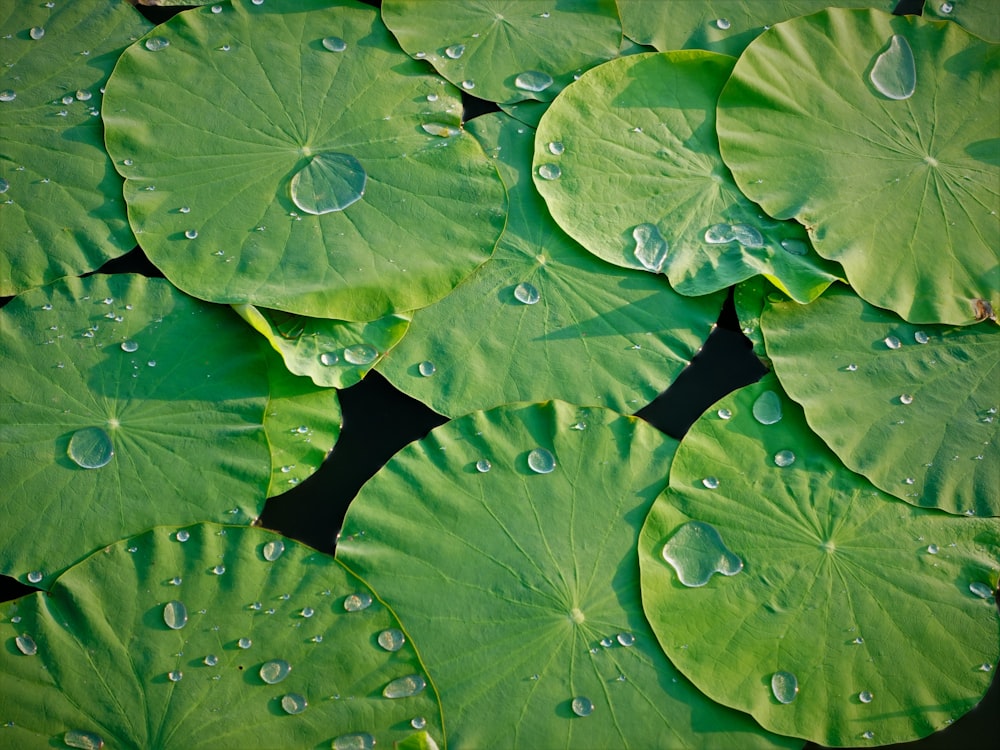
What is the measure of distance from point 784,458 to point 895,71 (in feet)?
3.78

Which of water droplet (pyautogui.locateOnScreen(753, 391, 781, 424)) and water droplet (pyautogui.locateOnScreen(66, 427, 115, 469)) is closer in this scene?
water droplet (pyautogui.locateOnScreen(66, 427, 115, 469))

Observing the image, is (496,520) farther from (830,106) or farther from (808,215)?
(830,106)

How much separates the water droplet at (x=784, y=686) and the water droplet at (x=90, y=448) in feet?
4.99

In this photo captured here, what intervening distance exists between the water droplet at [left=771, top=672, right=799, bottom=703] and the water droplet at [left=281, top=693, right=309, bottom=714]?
3.17 feet

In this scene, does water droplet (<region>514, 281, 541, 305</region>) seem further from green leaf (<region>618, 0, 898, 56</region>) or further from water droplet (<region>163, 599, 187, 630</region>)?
water droplet (<region>163, 599, 187, 630</region>)

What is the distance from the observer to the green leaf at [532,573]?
149 centimetres

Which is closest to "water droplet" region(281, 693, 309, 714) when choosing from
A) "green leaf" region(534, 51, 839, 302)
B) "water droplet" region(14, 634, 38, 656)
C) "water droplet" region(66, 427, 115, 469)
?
"water droplet" region(14, 634, 38, 656)

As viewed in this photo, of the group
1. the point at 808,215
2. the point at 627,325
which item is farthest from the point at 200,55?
the point at 808,215

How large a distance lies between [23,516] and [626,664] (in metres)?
1.33

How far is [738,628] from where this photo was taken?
61.1 inches

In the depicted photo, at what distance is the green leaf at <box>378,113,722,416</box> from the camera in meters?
1.73

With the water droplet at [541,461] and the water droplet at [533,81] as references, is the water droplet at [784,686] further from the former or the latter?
the water droplet at [533,81]

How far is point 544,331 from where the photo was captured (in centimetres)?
178

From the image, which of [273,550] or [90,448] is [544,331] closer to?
Answer: [273,550]
